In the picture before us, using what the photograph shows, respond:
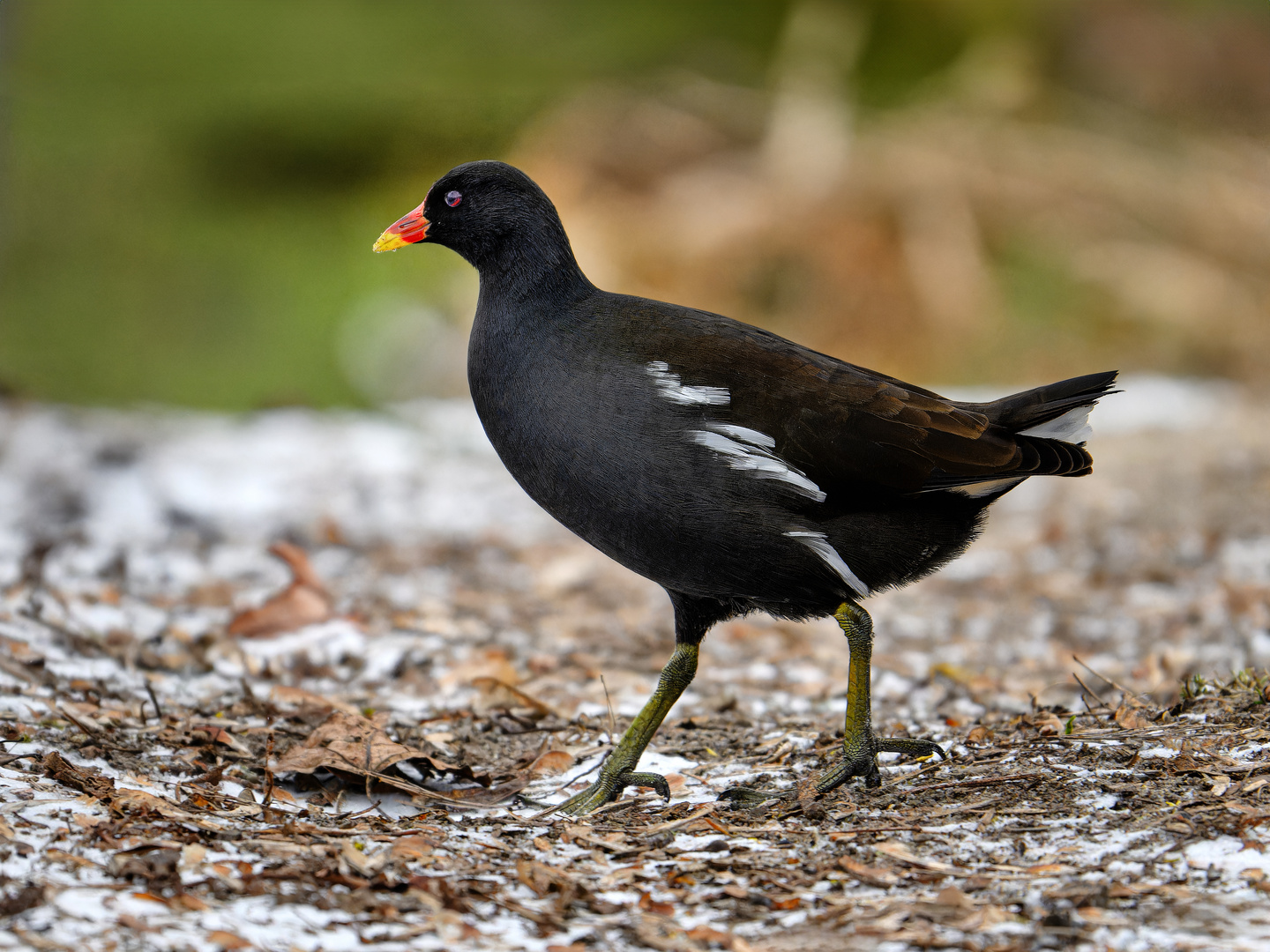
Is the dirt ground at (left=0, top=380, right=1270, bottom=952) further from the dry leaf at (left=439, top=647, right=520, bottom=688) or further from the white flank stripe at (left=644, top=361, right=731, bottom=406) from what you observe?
the white flank stripe at (left=644, top=361, right=731, bottom=406)

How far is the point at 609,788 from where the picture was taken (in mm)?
3570

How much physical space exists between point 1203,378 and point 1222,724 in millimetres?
10471

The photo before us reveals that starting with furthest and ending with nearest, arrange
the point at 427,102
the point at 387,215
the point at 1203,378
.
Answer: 1. the point at 427,102
2. the point at 387,215
3. the point at 1203,378

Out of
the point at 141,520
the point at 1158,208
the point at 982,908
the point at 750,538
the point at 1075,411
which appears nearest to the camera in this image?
the point at 982,908

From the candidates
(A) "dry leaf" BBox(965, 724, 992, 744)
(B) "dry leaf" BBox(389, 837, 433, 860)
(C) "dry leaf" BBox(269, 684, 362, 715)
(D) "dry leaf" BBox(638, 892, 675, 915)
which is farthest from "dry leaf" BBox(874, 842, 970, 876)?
(C) "dry leaf" BBox(269, 684, 362, 715)

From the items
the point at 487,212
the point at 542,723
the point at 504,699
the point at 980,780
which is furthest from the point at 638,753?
the point at 487,212

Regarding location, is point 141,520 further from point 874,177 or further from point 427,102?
point 427,102

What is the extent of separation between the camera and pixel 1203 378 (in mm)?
12875

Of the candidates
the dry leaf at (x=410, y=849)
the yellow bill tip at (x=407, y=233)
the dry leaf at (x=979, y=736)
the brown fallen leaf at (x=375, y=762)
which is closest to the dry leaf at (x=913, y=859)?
the dry leaf at (x=979, y=736)

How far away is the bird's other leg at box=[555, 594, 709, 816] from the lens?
3547 mm

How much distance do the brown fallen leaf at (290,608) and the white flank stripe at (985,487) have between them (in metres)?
3.06

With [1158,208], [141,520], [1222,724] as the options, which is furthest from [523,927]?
[1158,208]

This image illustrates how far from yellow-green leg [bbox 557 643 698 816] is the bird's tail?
1190mm

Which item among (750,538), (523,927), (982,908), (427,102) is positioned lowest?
(523,927)
